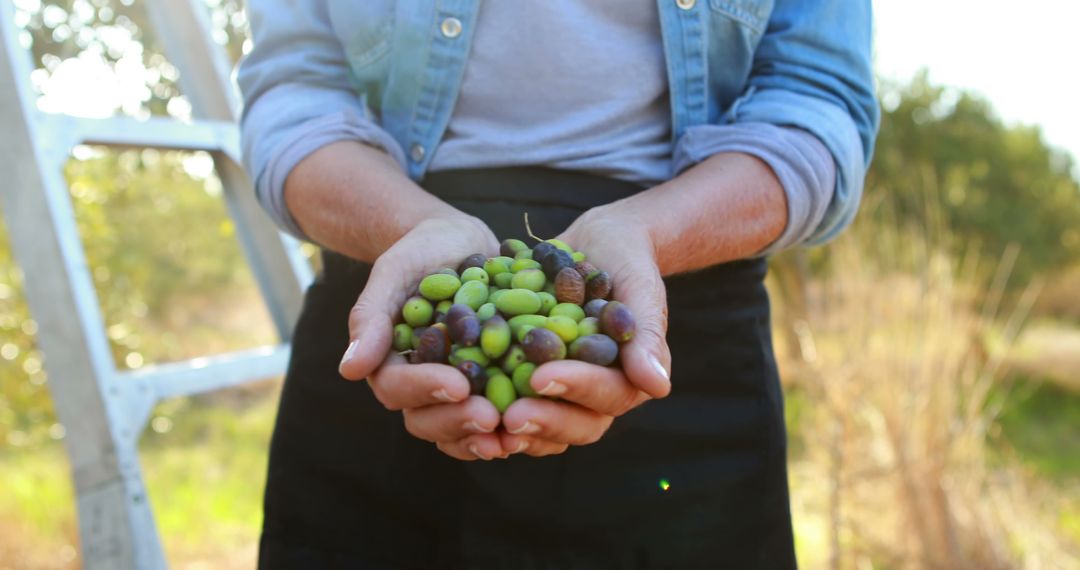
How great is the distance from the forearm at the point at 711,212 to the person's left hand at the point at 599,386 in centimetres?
11

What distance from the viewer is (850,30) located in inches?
57.9

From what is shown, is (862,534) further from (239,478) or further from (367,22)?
(239,478)

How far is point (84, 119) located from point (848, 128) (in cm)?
152

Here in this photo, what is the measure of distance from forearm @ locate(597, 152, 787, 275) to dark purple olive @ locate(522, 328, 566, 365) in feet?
0.67

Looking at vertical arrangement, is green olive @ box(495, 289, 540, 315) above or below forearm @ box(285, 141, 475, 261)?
above

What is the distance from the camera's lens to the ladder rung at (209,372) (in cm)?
199

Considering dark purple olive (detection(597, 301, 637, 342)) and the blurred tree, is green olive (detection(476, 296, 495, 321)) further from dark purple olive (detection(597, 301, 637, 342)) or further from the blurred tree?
the blurred tree

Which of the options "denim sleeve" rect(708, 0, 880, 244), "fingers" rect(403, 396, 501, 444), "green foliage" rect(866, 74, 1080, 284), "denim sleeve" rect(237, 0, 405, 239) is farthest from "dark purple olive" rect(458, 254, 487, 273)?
"green foliage" rect(866, 74, 1080, 284)

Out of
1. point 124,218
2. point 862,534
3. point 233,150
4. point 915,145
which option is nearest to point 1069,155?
point 915,145

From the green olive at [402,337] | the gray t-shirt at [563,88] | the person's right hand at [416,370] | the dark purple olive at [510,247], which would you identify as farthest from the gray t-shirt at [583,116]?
Result: the green olive at [402,337]

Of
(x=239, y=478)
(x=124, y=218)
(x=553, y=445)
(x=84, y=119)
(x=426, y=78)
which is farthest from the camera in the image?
(x=239, y=478)

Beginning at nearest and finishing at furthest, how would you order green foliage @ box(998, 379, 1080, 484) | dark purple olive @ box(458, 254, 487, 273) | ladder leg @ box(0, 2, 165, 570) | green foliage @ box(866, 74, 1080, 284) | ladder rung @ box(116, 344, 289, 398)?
dark purple olive @ box(458, 254, 487, 273)
ladder leg @ box(0, 2, 165, 570)
ladder rung @ box(116, 344, 289, 398)
green foliage @ box(998, 379, 1080, 484)
green foliage @ box(866, 74, 1080, 284)

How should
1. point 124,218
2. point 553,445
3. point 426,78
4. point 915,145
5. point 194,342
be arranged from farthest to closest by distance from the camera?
point 915,145 < point 194,342 < point 124,218 < point 426,78 < point 553,445

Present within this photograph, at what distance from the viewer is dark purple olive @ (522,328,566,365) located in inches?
43.9
